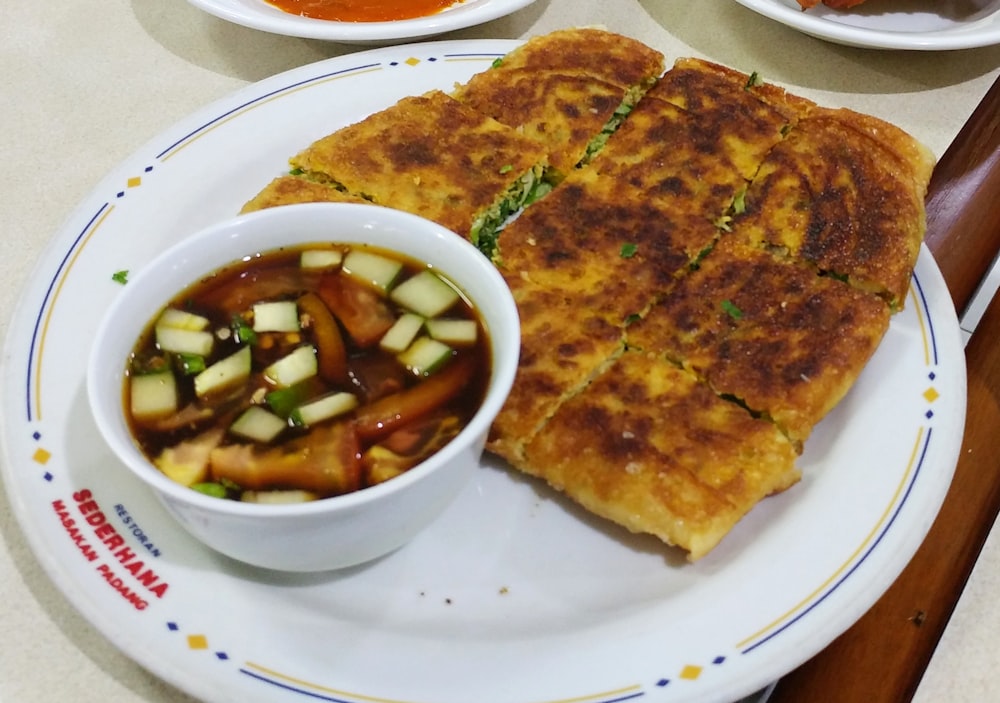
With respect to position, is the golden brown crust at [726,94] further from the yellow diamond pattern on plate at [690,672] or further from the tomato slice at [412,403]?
the yellow diamond pattern on plate at [690,672]

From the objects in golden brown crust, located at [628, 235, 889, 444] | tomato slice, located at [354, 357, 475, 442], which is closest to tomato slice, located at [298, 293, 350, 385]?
tomato slice, located at [354, 357, 475, 442]

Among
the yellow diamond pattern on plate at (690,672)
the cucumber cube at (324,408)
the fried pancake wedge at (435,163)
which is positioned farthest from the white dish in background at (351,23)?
the yellow diamond pattern on plate at (690,672)

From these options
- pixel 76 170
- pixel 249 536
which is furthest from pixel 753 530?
pixel 76 170

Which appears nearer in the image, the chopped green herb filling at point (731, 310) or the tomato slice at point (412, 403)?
the tomato slice at point (412, 403)

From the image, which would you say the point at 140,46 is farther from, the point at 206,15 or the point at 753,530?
the point at 753,530

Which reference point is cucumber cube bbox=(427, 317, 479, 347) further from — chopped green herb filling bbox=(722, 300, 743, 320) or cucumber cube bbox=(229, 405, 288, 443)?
chopped green herb filling bbox=(722, 300, 743, 320)

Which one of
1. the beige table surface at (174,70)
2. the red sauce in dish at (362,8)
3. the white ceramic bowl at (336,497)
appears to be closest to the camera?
the white ceramic bowl at (336,497)
